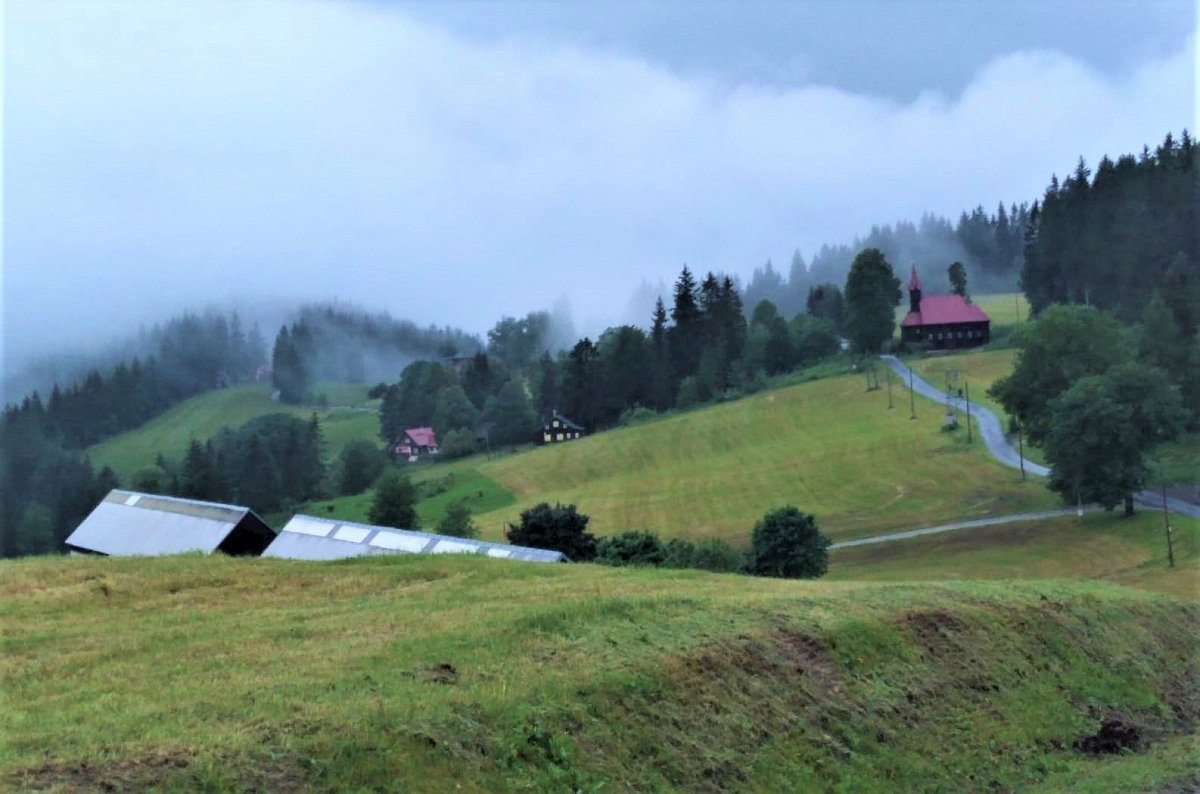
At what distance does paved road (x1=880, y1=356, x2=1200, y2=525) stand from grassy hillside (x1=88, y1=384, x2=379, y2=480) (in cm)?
6389

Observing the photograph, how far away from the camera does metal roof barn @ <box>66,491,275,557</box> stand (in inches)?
Result: 1152

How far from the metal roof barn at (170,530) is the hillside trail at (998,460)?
1394 inches

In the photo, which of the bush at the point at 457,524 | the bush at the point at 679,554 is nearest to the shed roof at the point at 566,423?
the bush at the point at 457,524

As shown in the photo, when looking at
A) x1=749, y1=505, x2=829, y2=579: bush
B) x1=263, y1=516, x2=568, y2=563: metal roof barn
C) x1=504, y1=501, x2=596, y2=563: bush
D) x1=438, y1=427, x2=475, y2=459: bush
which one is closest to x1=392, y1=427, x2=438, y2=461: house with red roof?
x1=438, y1=427, x2=475, y2=459: bush

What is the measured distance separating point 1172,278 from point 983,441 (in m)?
22.6

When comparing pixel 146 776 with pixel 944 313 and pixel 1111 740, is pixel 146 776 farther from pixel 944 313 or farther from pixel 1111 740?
pixel 944 313

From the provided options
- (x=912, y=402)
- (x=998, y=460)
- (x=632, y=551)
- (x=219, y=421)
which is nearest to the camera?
(x=632, y=551)

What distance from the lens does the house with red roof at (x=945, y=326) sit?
115812 mm

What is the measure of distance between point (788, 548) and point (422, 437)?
8546cm

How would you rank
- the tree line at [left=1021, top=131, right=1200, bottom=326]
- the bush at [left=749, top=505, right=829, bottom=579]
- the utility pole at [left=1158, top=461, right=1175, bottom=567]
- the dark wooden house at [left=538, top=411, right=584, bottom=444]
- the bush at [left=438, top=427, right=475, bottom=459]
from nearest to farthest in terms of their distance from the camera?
the bush at [left=749, top=505, right=829, bottom=579]
the utility pole at [left=1158, top=461, right=1175, bottom=567]
the tree line at [left=1021, top=131, right=1200, bottom=326]
the dark wooden house at [left=538, top=411, right=584, bottom=444]
the bush at [left=438, top=427, right=475, bottom=459]

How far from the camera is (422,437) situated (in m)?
126

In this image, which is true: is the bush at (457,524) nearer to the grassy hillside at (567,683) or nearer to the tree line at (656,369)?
the grassy hillside at (567,683)

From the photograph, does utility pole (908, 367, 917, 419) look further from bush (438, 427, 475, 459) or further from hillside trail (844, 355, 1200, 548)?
bush (438, 427, 475, 459)

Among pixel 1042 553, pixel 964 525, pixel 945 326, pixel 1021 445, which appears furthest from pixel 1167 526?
pixel 945 326
